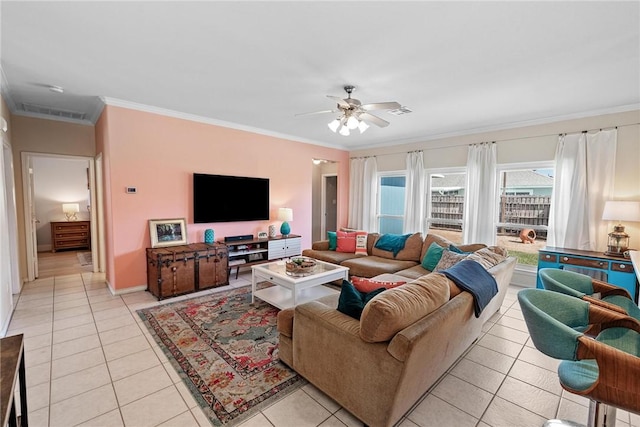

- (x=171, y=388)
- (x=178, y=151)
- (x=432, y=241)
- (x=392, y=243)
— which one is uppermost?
(x=178, y=151)

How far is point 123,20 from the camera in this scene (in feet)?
6.76

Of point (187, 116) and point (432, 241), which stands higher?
point (187, 116)

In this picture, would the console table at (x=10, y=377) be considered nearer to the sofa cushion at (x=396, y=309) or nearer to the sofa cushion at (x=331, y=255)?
Answer: the sofa cushion at (x=396, y=309)

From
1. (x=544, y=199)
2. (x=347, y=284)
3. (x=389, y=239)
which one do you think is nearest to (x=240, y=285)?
(x=389, y=239)

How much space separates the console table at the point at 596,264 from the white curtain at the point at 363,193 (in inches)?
136

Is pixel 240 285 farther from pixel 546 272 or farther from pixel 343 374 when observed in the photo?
pixel 546 272

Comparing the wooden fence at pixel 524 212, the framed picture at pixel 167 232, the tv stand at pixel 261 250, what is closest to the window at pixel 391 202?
the wooden fence at pixel 524 212

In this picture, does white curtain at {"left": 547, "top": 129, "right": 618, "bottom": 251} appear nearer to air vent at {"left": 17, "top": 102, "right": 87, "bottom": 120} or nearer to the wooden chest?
the wooden chest

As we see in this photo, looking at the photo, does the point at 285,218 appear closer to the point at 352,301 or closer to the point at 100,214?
the point at 100,214

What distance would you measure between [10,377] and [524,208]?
5939 mm

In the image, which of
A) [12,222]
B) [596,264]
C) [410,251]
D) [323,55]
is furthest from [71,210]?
[596,264]

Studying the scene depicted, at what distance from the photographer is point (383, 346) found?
1.62 meters

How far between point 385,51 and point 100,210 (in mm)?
5155

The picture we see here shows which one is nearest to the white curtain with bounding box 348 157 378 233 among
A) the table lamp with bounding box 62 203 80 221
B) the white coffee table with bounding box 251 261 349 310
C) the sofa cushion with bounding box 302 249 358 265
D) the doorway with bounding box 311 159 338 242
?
the doorway with bounding box 311 159 338 242
